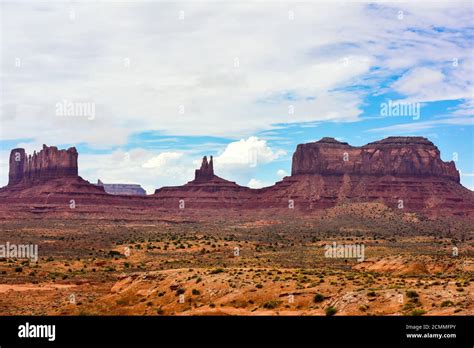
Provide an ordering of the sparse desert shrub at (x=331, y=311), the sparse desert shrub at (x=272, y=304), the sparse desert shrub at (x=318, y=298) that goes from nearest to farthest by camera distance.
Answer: the sparse desert shrub at (x=331, y=311) → the sparse desert shrub at (x=318, y=298) → the sparse desert shrub at (x=272, y=304)

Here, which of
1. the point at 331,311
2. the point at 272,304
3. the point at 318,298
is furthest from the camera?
the point at 272,304

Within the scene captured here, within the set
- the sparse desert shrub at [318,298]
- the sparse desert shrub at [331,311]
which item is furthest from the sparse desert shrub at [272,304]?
the sparse desert shrub at [331,311]

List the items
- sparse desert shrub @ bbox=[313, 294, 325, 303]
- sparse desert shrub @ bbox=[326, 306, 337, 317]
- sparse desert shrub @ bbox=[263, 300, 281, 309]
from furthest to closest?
sparse desert shrub @ bbox=[263, 300, 281, 309] < sparse desert shrub @ bbox=[313, 294, 325, 303] < sparse desert shrub @ bbox=[326, 306, 337, 317]

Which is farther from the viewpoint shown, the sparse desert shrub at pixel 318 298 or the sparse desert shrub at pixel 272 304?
the sparse desert shrub at pixel 272 304

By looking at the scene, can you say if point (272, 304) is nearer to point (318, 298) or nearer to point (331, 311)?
point (318, 298)

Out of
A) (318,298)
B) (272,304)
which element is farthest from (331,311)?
(272,304)

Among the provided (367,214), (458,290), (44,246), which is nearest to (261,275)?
(458,290)

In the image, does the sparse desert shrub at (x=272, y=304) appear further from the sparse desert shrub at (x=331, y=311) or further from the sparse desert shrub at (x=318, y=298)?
the sparse desert shrub at (x=331, y=311)

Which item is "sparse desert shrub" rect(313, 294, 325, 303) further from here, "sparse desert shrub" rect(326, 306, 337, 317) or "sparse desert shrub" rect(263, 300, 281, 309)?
"sparse desert shrub" rect(326, 306, 337, 317)

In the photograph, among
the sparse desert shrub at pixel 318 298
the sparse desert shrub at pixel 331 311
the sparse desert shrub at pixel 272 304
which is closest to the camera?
the sparse desert shrub at pixel 331 311

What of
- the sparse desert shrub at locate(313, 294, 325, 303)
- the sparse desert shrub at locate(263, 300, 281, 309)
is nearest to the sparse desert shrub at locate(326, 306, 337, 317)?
the sparse desert shrub at locate(313, 294, 325, 303)

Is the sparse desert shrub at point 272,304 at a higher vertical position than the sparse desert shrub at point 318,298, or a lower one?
lower
